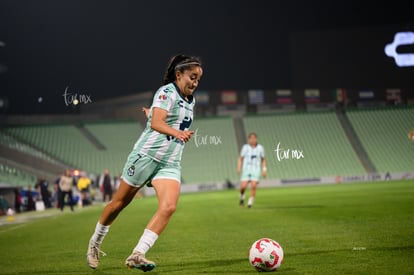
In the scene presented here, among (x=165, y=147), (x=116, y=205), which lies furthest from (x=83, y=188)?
(x=165, y=147)

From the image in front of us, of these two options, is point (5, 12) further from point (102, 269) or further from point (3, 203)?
point (102, 269)

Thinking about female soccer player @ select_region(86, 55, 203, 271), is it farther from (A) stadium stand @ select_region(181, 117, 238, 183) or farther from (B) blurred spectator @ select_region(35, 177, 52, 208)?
(A) stadium stand @ select_region(181, 117, 238, 183)

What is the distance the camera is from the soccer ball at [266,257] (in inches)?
295

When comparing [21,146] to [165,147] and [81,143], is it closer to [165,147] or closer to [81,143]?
[81,143]

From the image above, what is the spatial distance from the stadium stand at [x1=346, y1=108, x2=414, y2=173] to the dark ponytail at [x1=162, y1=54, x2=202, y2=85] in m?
28.5

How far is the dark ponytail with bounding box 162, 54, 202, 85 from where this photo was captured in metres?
7.45

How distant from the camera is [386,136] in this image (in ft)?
132

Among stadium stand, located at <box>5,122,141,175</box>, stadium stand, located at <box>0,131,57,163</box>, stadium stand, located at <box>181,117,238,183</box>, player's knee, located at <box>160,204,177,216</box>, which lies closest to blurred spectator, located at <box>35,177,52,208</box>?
stadium stand, located at <box>0,131,57,163</box>

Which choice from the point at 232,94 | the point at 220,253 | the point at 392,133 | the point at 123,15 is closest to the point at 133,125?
the point at 232,94

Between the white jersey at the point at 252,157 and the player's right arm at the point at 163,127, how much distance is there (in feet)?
48.0

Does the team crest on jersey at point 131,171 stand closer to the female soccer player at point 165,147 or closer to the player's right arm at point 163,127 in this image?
the female soccer player at point 165,147

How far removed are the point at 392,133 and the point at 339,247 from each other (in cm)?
3139

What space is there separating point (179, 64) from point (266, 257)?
2584 millimetres

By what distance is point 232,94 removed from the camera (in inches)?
2197
